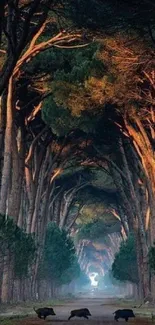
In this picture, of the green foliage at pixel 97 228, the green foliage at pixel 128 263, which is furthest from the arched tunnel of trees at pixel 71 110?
the green foliage at pixel 97 228

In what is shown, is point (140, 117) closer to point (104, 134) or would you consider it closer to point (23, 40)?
point (104, 134)

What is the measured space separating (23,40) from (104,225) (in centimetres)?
4969

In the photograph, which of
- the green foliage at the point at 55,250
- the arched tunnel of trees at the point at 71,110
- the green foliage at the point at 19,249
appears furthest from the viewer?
the green foliage at the point at 55,250

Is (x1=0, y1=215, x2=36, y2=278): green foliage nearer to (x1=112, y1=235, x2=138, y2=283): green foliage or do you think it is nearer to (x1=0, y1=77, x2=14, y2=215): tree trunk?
(x1=0, y1=77, x2=14, y2=215): tree trunk

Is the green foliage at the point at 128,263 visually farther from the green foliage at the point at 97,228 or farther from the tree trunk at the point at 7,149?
the tree trunk at the point at 7,149

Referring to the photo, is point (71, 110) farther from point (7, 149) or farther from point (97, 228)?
point (97, 228)

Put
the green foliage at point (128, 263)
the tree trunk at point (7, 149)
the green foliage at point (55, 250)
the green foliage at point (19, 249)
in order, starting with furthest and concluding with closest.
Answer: the green foliage at point (128, 263)
the green foliage at point (55, 250)
the tree trunk at point (7, 149)
the green foliage at point (19, 249)

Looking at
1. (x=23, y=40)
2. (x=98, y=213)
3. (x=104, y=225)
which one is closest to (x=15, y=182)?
(x=23, y=40)

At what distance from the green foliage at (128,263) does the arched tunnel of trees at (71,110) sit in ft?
18.2

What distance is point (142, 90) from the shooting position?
22234 millimetres

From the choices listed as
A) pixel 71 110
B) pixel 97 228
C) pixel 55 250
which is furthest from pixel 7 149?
pixel 97 228

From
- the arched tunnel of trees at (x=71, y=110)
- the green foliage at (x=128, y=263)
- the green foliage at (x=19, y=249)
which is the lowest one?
the green foliage at (x=19, y=249)

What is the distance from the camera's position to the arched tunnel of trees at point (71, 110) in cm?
1608

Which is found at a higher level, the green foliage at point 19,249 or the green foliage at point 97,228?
the green foliage at point 97,228
